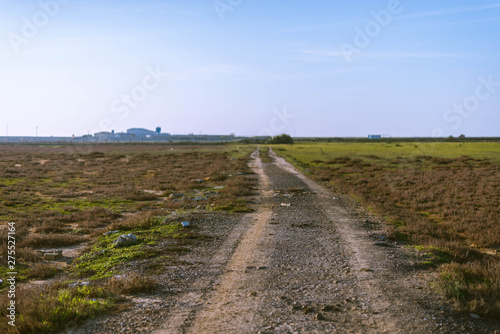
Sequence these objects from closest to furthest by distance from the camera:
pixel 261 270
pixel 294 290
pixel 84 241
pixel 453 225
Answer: pixel 294 290, pixel 261 270, pixel 84 241, pixel 453 225

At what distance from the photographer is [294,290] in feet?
26.0

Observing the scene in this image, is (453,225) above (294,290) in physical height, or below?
below

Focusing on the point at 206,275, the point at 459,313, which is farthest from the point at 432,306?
the point at 206,275

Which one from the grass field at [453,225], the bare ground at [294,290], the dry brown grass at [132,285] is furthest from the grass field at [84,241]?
the grass field at [453,225]

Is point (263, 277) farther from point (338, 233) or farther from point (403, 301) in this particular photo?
point (338, 233)

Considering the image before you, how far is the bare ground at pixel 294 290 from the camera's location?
6410 mm

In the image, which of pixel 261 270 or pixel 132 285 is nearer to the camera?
pixel 132 285

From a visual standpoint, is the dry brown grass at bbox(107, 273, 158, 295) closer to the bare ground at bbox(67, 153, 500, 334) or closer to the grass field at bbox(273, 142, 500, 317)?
the bare ground at bbox(67, 153, 500, 334)

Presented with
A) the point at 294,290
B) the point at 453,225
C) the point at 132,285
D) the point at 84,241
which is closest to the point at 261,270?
the point at 294,290

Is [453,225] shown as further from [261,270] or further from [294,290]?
[294,290]

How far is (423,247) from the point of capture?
37.8ft

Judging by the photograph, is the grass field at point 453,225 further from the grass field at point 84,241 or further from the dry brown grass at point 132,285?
the grass field at point 84,241

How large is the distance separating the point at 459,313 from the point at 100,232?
11854mm

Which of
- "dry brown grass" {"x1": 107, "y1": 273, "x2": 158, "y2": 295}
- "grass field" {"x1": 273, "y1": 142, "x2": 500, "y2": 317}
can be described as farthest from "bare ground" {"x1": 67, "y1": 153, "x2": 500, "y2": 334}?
"grass field" {"x1": 273, "y1": 142, "x2": 500, "y2": 317}
